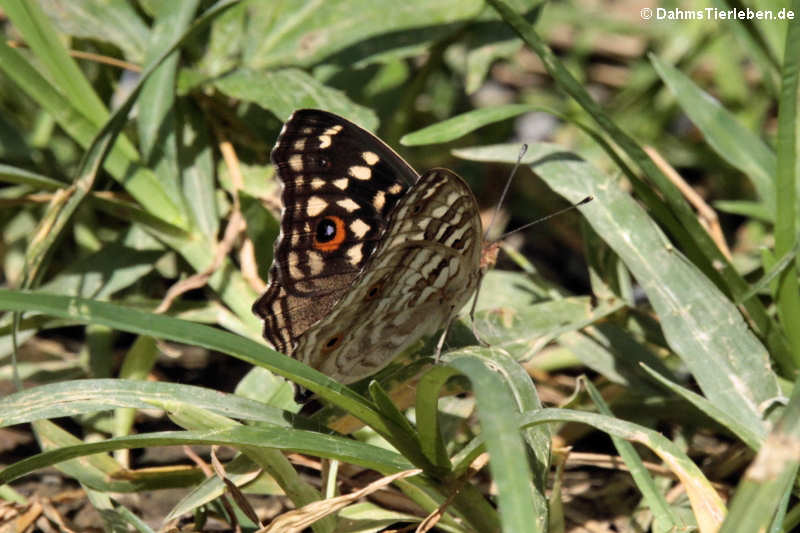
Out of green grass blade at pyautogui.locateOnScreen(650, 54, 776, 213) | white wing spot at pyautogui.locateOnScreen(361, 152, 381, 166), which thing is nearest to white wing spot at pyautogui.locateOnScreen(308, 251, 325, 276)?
white wing spot at pyautogui.locateOnScreen(361, 152, 381, 166)

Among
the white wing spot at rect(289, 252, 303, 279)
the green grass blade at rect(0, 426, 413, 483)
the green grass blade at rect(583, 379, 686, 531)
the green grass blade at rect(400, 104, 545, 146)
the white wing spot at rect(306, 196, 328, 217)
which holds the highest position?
the green grass blade at rect(400, 104, 545, 146)

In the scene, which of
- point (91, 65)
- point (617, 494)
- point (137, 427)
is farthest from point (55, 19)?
point (617, 494)

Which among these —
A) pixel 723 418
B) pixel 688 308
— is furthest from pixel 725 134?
pixel 723 418

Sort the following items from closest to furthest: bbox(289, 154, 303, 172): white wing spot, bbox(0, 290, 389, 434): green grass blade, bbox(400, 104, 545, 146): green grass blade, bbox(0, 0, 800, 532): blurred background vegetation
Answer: bbox(0, 290, 389, 434): green grass blade, bbox(0, 0, 800, 532): blurred background vegetation, bbox(289, 154, 303, 172): white wing spot, bbox(400, 104, 545, 146): green grass blade

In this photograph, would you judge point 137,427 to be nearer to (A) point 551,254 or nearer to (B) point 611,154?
(B) point 611,154

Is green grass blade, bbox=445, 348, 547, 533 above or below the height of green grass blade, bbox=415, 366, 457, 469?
below

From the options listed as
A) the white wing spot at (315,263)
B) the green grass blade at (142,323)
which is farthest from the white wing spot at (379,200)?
the green grass blade at (142,323)

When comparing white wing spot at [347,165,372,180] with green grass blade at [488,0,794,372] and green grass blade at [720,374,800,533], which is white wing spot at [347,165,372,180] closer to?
green grass blade at [488,0,794,372]
